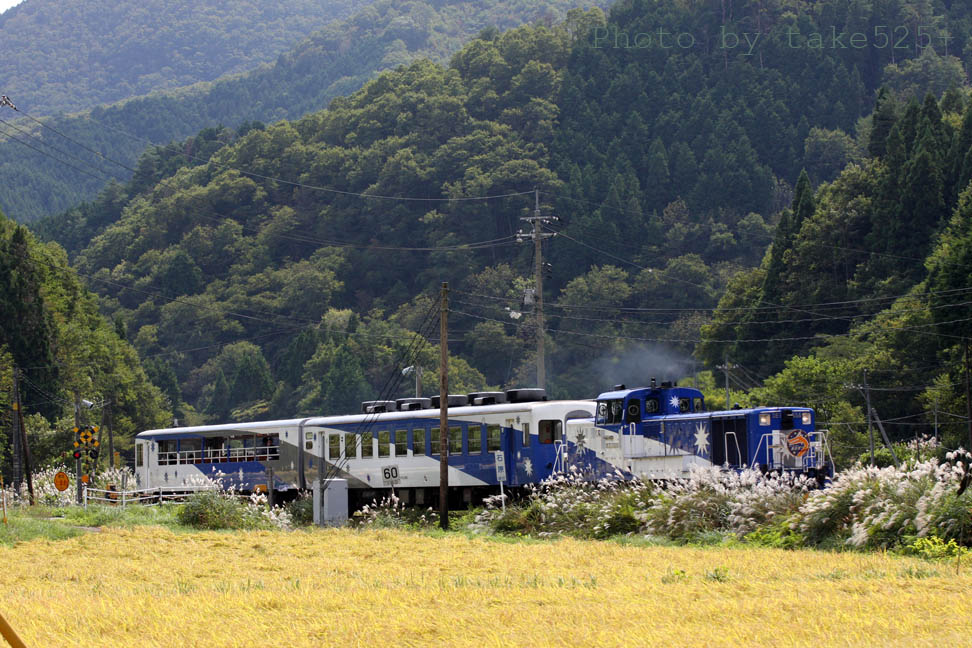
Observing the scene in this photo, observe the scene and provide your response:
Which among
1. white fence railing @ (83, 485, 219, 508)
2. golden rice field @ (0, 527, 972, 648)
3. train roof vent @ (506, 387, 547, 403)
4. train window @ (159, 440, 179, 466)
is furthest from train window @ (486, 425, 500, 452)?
train window @ (159, 440, 179, 466)

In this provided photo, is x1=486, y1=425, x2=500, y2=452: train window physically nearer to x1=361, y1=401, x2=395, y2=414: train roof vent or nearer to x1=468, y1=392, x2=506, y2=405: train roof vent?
x1=468, y1=392, x2=506, y2=405: train roof vent

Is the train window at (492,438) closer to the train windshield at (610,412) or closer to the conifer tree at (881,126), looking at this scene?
the train windshield at (610,412)

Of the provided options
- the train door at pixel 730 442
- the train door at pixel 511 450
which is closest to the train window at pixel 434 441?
the train door at pixel 511 450

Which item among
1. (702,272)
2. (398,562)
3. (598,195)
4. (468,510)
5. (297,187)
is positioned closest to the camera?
(398,562)

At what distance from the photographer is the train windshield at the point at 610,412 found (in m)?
34.3

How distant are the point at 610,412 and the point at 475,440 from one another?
17.5ft

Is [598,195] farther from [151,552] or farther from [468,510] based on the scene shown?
[151,552]

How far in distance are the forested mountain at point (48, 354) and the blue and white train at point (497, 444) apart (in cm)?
2995

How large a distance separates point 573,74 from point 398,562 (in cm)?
14989

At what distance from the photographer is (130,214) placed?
164m

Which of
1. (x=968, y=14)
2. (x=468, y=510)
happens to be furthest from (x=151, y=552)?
(x=968, y=14)

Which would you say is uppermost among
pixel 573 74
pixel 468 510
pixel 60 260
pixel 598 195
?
pixel 573 74

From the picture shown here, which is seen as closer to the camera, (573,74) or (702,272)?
(702,272)

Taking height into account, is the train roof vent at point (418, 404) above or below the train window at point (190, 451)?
above
